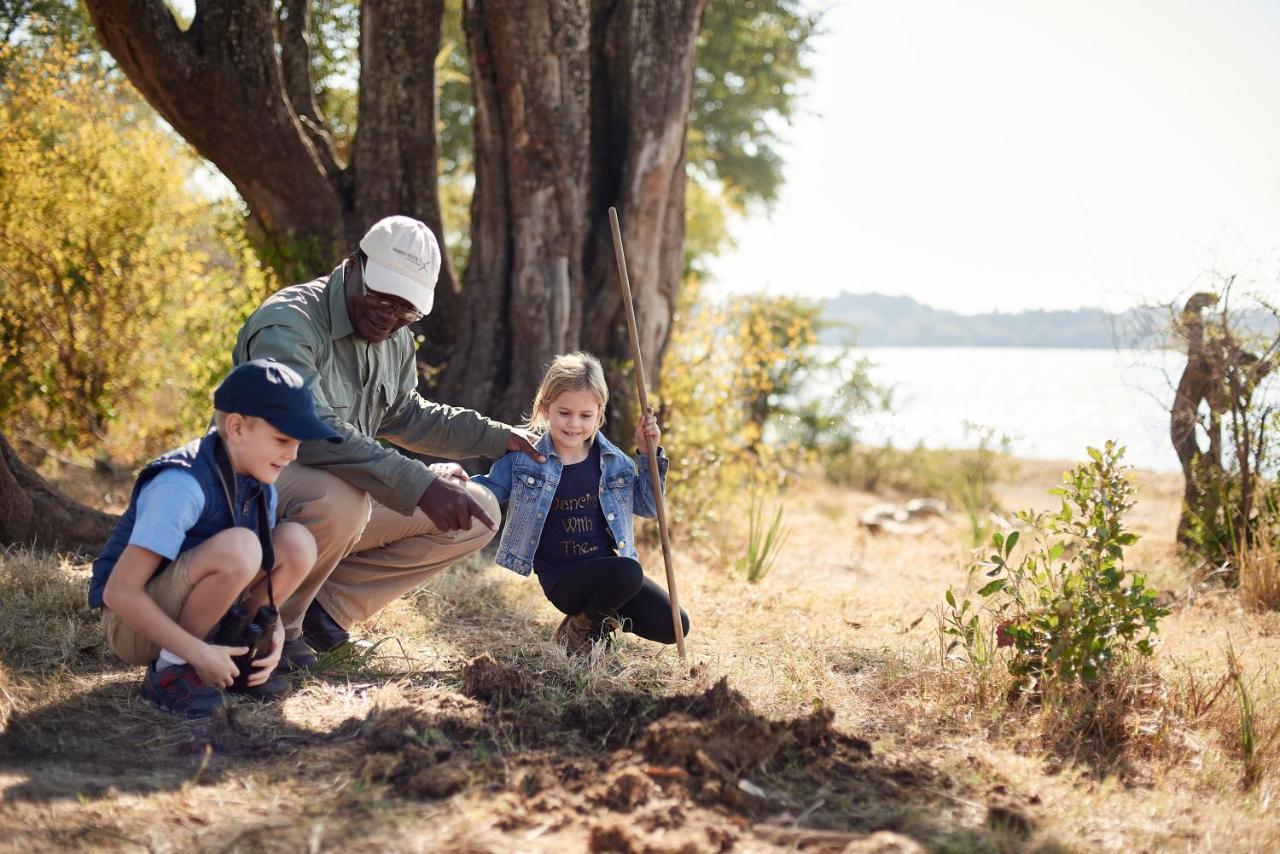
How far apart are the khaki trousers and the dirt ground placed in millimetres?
196

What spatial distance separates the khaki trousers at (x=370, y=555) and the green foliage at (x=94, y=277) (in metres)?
3.40

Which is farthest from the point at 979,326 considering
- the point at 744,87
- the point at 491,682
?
the point at 491,682

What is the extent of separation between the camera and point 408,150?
6.08 m

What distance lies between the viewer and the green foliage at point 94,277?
7078 mm

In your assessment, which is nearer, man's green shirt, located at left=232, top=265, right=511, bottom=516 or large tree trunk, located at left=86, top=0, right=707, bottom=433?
man's green shirt, located at left=232, top=265, right=511, bottom=516

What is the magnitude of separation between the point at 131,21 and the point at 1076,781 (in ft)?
17.7

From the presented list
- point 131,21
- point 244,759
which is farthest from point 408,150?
point 244,759

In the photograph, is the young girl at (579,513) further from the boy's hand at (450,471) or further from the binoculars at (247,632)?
the binoculars at (247,632)

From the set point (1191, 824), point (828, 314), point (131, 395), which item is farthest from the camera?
point (828, 314)

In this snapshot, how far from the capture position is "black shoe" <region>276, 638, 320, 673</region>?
347cm

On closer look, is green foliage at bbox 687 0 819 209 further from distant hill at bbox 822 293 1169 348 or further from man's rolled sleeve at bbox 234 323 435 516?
man's rolled sleeve at bbox 234 323 435 516

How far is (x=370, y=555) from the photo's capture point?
3.81m

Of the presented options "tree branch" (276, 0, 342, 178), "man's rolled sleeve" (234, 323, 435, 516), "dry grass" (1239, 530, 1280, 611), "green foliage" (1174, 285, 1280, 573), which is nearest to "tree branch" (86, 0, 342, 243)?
"tree branch" (276, 0, 342, 178)

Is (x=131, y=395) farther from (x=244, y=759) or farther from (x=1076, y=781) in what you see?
(x=1076, y=781)
